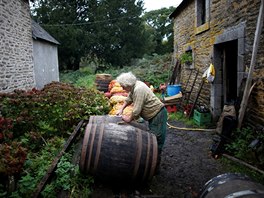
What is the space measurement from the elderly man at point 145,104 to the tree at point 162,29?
26122mm

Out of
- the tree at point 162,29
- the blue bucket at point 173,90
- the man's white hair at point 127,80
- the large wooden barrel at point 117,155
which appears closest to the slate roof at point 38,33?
the blue bucket at point 173,90

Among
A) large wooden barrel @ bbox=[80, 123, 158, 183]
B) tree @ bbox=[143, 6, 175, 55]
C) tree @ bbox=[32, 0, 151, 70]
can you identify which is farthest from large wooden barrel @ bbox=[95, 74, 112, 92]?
tree @ bbox=[143, 6, 175, 55]

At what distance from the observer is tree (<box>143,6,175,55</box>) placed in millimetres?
30281

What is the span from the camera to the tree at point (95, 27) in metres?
23.3

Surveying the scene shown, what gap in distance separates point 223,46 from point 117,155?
570cm

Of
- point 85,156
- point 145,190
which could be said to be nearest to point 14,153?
point 85,156

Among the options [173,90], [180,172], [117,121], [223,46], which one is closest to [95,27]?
[173,90]

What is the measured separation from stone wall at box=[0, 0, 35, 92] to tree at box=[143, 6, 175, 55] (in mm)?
20265

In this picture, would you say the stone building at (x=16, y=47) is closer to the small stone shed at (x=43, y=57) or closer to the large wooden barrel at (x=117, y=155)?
the small stone shed at (x=43, y=57)

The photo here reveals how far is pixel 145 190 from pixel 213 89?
484 cm

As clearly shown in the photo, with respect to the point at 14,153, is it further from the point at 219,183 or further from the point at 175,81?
the point at 175,81

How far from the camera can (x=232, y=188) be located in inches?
91.5

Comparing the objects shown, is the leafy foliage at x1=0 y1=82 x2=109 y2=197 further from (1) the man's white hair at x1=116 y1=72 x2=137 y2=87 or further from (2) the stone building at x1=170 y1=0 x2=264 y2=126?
(2) the stone building at x1=170 y1=0 x2=264 y2=126

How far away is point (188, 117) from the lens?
8.84 m
